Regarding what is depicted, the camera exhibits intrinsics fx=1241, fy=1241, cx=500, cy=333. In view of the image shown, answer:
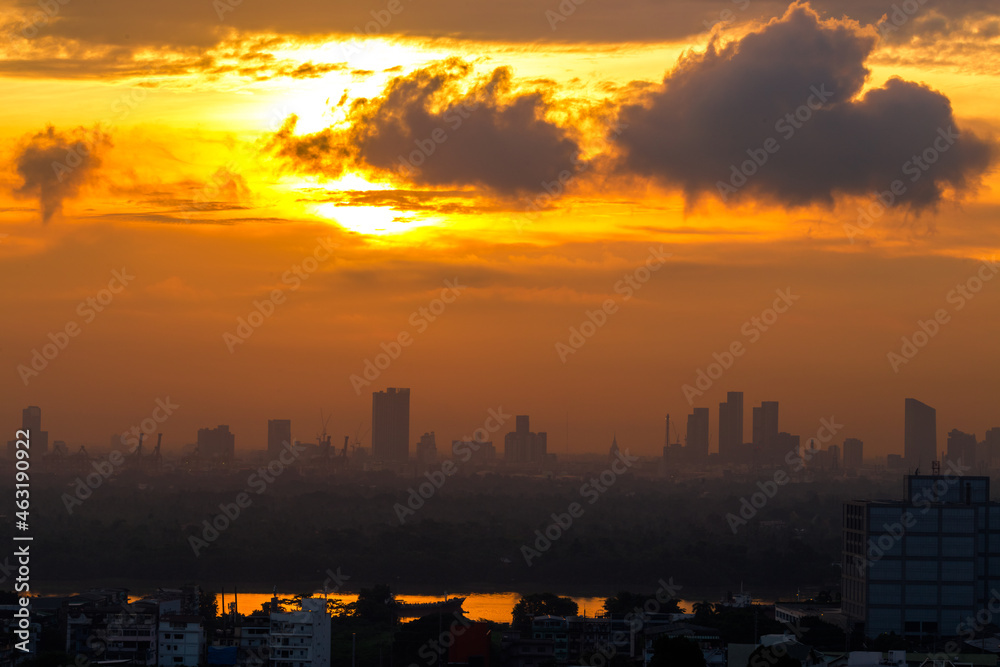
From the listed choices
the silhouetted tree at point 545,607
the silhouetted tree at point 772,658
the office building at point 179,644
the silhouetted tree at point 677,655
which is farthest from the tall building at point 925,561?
the office building at point 179,644

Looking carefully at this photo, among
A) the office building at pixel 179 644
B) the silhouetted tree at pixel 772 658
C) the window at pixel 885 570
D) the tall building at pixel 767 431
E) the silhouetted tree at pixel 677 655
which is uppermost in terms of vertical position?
the tall building at pixel 767 431

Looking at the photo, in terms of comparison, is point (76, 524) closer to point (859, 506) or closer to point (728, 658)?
point (859, 506)

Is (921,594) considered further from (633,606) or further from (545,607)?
(545,607)

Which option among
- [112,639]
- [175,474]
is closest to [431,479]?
[175,474]

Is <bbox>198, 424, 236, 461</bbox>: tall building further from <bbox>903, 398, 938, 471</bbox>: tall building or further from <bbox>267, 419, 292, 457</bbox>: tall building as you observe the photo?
<bbox>903, 398, 938, 471</bbox>: tall building

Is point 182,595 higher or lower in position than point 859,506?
lower

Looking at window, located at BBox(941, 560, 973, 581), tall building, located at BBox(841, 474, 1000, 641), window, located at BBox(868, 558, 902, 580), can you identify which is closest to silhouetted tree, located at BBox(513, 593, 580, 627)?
tall building, located at BBox(841, 474, 1000, 641)

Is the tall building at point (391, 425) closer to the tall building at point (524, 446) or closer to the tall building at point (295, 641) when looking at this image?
the tall building at point (524, 446)
